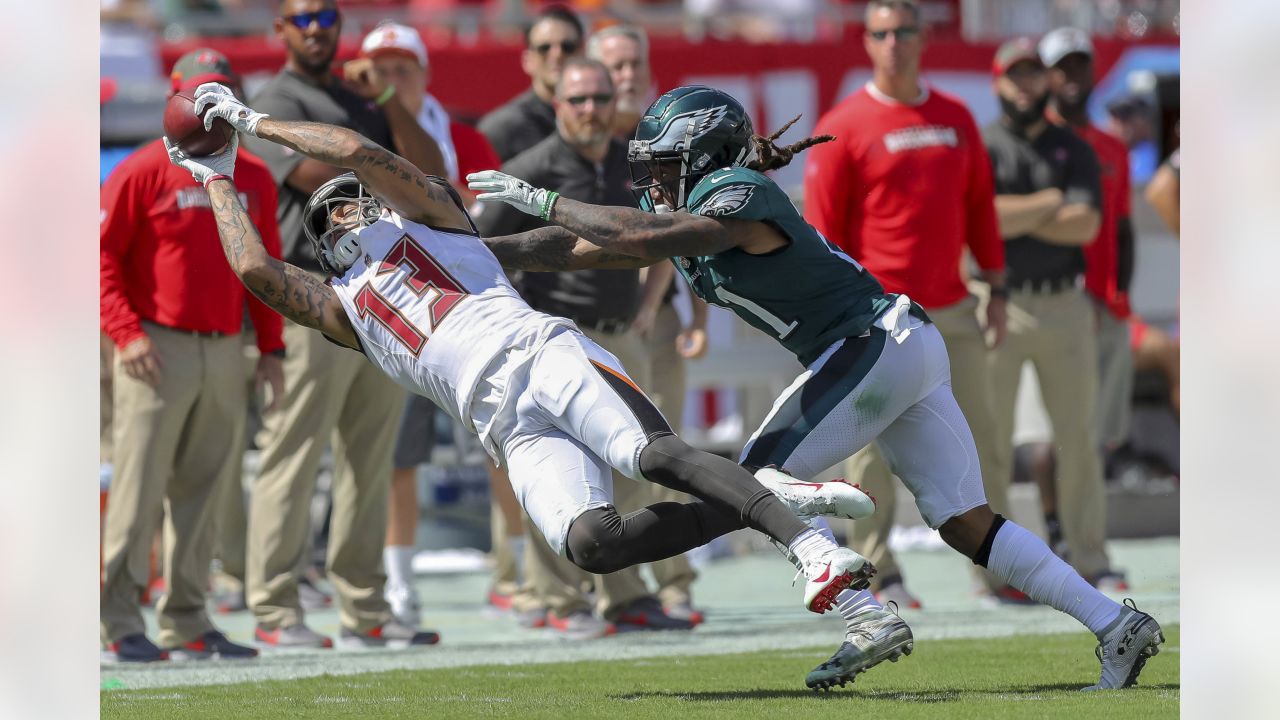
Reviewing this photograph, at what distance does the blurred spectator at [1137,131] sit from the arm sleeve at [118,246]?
7.72 metres

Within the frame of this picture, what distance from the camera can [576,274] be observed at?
8070 mm

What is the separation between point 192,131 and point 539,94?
11.1ft

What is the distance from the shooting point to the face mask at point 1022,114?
9.28 metres

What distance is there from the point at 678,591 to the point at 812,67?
21.1 ft

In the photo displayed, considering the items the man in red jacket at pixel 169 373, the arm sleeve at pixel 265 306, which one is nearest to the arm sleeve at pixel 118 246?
the man in red jacket at pixel 169 373

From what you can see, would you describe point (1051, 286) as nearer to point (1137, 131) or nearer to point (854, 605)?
point (854, 605)

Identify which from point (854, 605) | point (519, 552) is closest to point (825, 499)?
point (854, 605)

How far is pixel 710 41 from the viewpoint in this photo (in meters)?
13.8

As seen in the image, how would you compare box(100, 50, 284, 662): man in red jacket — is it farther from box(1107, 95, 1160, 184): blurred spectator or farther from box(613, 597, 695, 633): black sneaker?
box(1107, 95, 1160, 184): blurred spectator

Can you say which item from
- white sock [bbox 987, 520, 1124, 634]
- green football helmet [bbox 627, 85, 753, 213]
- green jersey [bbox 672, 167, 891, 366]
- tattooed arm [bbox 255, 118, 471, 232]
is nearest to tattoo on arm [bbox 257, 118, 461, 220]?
tattooed arm [bbox 255, 118, 471, 232]

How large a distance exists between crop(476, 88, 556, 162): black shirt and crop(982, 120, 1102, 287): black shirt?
2250 millimetres
